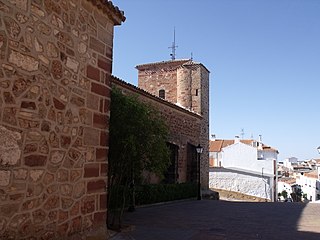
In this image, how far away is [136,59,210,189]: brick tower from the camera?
82.5 feet

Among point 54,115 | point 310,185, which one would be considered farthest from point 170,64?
point 310,185

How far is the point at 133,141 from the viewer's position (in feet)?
27.3

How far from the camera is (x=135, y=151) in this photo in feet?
27.5

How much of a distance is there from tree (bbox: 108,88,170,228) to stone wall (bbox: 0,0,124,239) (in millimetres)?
2760

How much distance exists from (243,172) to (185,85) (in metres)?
18.2

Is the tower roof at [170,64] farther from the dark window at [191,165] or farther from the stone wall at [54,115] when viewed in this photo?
the stone wall at [54,115]

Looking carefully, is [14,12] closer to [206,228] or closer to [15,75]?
[15,75]

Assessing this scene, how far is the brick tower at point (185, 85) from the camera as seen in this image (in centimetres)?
2516

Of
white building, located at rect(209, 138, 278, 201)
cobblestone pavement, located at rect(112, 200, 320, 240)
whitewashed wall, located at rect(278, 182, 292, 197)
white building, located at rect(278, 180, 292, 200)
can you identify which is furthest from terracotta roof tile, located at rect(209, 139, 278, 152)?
cobblestone pavement, located at rect(112, 200, 320, 240)

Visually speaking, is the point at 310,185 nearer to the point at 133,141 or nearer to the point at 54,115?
the point at 133,141

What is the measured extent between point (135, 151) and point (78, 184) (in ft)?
11.2

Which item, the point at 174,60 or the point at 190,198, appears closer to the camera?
the point at 190,198

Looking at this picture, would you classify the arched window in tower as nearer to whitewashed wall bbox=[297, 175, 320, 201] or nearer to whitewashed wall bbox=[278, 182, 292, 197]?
whitewashed wall bbox=[297, 175, 320, 201]

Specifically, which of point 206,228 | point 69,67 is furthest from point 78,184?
point 206,228
